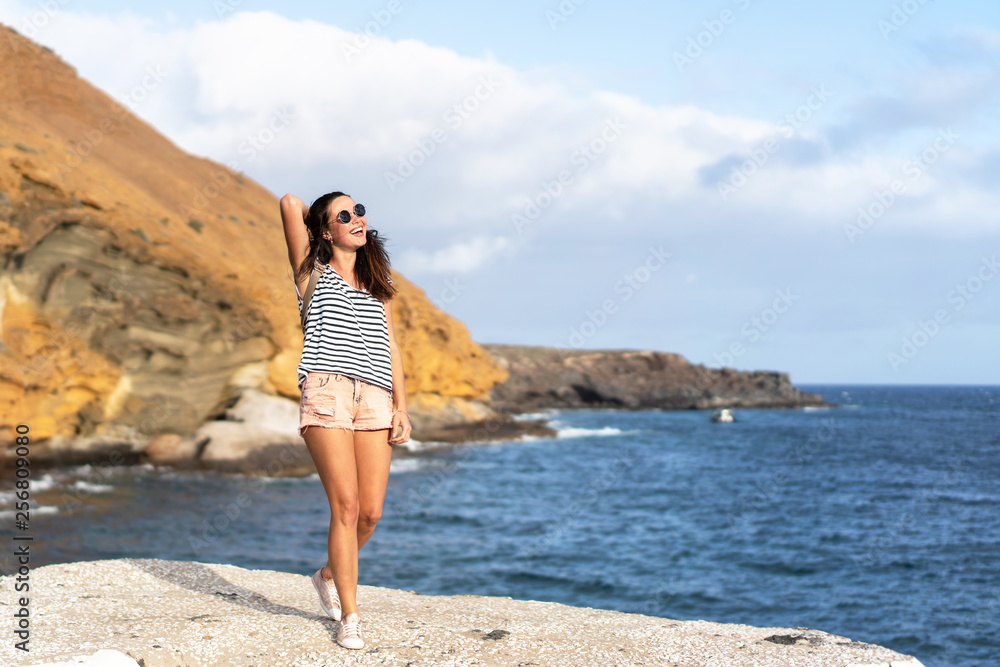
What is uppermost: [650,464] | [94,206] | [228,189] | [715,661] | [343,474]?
[228,189]

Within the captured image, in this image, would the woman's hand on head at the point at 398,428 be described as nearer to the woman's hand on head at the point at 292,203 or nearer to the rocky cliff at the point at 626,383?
the woman's hand on head at the point at 292,203

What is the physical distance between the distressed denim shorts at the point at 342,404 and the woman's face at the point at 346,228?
0.77 meters

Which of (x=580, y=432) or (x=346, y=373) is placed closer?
(x=346, y=373)

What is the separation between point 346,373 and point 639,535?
16.3 meters

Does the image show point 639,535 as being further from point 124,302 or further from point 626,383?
point 626,383

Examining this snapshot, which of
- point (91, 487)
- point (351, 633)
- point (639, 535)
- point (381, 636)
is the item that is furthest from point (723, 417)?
point (351, 633)

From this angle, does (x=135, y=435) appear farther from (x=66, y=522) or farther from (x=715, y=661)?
(x=715, y=661)

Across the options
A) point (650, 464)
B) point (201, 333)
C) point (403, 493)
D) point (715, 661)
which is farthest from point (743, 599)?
point (650, 464)

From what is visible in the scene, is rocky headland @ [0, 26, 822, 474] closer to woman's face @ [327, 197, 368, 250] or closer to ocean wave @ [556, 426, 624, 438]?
ocean wave @ [556, 426, 624, 438]

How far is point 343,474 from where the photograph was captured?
4.20 m

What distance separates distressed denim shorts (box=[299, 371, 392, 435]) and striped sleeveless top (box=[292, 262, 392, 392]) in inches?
1.8

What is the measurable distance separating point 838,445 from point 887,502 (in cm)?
2278

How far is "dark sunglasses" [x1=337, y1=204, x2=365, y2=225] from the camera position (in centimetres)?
433

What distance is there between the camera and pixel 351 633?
13.9 ft
